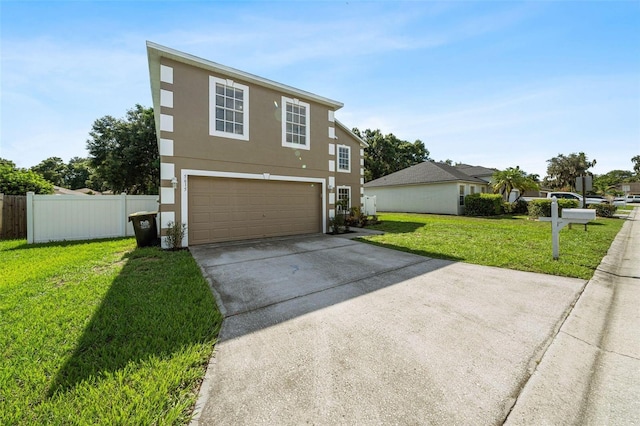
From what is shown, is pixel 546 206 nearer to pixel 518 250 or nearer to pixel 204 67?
pixel 518 250

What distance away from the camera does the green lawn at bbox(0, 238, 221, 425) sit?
5.74 feet

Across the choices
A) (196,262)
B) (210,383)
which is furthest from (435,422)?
(196,262)

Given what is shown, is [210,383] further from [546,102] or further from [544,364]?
[546,102]

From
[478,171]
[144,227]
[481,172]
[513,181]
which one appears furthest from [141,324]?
[478,171]

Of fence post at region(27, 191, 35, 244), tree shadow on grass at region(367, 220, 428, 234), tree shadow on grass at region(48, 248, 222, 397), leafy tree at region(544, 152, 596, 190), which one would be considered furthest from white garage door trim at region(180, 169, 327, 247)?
leafy tree at region(544, 152, 596, 190)

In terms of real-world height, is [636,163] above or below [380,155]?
above

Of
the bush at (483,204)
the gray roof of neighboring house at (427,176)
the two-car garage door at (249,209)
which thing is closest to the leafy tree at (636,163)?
the gray roof of neighboring house at (427,176)

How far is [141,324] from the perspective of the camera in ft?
9.57

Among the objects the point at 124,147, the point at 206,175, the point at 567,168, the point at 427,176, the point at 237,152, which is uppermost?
the point at 567,168

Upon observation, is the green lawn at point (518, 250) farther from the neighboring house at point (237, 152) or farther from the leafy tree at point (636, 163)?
the leafy tree at point (636, 163)

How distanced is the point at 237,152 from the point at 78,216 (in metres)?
6.43

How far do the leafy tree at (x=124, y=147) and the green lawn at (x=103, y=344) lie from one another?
1897 centimetres

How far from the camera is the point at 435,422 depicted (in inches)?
65.0

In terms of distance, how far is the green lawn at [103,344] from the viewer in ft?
5.74
